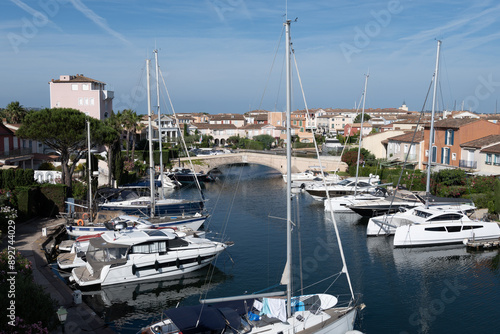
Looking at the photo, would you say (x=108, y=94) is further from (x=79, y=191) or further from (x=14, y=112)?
(x=79, y=191)

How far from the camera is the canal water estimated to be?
21.4 m

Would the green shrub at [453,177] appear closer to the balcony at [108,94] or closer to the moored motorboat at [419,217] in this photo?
the moored motorboat at [419,217]

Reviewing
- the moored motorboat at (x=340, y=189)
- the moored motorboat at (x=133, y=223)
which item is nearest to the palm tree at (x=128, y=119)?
the moored motorboat at (x=340, y=189)

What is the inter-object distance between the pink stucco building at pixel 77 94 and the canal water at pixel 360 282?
1655 inches

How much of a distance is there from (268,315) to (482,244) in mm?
20872

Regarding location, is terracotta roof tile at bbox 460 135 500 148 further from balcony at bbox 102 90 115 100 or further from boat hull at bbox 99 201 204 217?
balcony at bbox 102 90 115 100

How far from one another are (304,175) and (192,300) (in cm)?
4267

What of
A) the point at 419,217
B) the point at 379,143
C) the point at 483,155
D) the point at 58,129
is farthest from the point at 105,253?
the point at 379,143

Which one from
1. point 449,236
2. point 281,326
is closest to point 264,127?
point 449,236

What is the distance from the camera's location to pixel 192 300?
78.4 feet

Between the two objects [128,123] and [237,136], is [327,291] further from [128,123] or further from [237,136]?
[237,136]

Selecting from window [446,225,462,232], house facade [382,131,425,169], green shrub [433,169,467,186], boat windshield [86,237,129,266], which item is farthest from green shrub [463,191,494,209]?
boat windshield [86,237,129,266]

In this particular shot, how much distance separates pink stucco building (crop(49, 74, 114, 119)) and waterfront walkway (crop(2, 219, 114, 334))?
39.8 meters

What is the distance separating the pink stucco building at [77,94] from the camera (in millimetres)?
70938
